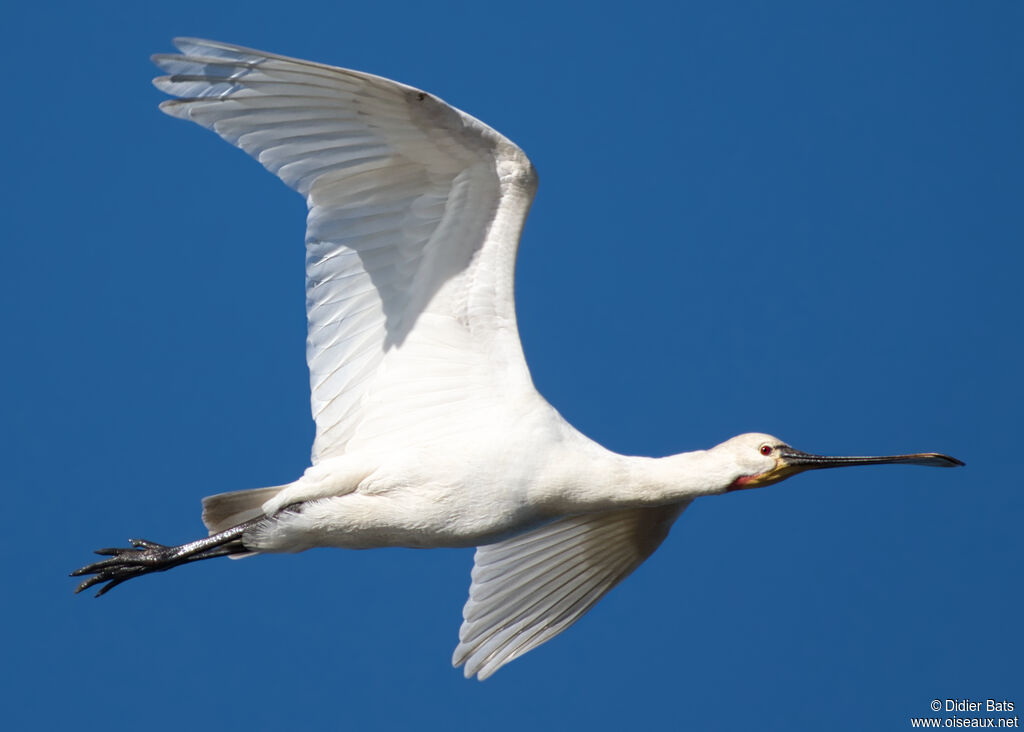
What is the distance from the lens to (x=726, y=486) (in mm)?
8508

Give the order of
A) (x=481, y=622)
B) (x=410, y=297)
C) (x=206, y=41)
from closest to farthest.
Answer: (x=206, y=41)
(x=410, y=297)
(x=481, y=622)

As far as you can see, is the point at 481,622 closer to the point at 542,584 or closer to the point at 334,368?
the point at 542,584

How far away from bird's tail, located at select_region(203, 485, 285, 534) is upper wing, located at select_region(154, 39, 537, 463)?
15.9 inches

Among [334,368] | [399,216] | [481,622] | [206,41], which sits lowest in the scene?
[481,622]

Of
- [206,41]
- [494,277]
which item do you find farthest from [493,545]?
[206,41]

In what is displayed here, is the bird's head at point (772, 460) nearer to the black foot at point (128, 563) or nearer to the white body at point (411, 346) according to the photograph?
the white body at point (411, 346)

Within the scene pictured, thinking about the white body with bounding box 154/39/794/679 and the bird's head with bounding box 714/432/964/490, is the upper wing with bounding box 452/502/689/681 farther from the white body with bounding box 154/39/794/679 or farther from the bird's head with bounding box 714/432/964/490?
the bird's head with bounding box 714/432/964/490

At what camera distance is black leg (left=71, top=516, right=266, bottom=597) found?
8961 mm

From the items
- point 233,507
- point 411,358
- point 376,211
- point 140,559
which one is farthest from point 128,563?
point 376,211

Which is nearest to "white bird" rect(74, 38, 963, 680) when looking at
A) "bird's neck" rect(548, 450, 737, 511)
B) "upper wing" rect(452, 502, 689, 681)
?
"bird's neck" rect(548, 450, 737, 511)

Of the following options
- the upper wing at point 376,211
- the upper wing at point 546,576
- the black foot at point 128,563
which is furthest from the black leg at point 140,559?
the upper wing at point 546,576

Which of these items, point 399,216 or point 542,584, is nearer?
point 399,216

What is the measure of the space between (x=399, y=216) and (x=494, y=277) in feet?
2.01

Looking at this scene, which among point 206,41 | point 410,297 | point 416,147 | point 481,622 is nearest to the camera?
point 206,41
